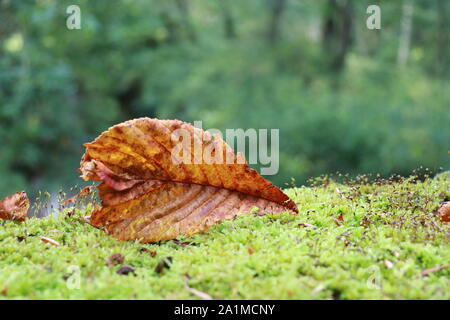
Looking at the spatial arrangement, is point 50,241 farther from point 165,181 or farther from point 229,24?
point 229,24

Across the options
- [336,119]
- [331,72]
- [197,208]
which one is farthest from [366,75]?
[197,208]

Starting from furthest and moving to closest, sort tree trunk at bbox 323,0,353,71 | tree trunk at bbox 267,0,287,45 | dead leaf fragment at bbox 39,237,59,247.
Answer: tree trunk at bbox 267,0,287,45 → tree trunk at bbox 323,0,353,71 → dead leaf fragment at bbox 39,237,59,247

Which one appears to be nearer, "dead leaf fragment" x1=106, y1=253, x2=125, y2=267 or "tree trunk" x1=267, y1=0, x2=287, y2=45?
"dead leaf fragment" x1=106, y1=253, x2=125, y2=267

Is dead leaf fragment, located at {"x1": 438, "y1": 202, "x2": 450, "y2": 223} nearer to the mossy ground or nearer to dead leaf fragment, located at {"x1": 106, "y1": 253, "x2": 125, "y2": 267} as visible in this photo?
the mossy ground

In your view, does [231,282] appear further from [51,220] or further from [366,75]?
[366,75]

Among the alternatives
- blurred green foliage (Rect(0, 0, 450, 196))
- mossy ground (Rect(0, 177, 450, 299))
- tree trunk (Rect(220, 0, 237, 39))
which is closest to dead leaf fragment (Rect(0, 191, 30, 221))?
mossy ground (Rect(0, 177, 450, 299))

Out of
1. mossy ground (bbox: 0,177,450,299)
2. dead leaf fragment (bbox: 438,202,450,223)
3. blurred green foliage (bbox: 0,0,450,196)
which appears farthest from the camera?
blurred green foliage (bbox: 0,0,450,196)

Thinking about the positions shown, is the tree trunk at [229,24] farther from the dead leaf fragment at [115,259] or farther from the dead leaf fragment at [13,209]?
the dead leaf fragment at [115,259]
